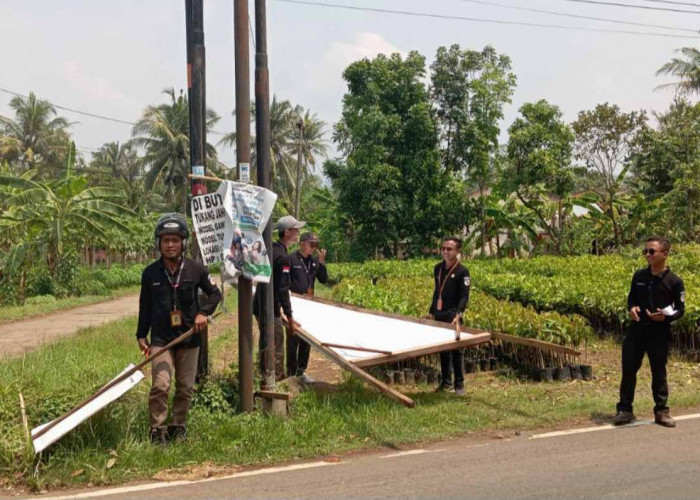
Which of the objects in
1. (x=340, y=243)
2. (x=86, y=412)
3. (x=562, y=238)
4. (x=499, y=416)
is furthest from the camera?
(x=340, y=243)

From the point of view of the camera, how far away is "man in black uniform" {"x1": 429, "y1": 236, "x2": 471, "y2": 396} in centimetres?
811

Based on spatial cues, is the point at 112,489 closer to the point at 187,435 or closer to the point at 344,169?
the point at 187,435

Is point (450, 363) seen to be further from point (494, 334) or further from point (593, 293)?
point (593, 293)

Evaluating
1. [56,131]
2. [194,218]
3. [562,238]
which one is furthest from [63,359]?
[56,131]

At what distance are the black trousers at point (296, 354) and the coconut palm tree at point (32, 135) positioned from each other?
4449cm

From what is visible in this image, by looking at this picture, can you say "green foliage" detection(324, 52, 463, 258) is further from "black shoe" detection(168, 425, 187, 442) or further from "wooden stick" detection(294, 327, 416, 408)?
"black shoe" detection(168, 425, 187, 442)

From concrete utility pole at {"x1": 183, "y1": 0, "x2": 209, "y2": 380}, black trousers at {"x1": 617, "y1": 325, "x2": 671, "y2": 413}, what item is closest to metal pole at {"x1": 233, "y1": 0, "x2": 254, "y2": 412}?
concrete utility pole at {"x1": 183, "y1": 0, "x2": 209, "y2": 380}

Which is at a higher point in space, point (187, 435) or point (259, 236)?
point (259, 236)

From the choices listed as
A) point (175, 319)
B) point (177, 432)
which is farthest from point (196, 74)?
point (177, 432)

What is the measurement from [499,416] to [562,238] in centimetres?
2813

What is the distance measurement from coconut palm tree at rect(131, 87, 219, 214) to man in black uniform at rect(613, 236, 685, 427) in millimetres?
38690

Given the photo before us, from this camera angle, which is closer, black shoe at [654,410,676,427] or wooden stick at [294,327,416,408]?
wooden stick at [294,327,416,408]

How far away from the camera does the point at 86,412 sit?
556cm

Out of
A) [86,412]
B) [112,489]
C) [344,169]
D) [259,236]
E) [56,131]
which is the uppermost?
[56,131]
